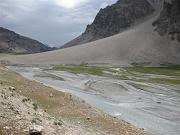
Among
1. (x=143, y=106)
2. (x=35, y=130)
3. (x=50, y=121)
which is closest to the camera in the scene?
(x=35, y=130)

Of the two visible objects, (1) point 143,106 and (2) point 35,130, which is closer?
(2) point 35,130

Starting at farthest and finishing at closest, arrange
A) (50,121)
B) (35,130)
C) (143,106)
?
(143,106)
(50,121)
(35,130)

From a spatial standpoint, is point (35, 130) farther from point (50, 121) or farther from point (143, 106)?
point (143, 106)

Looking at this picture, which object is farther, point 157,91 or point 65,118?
point 157,91

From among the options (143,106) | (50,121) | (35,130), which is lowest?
(143,106)

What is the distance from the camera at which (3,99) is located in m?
Answer: 34.9

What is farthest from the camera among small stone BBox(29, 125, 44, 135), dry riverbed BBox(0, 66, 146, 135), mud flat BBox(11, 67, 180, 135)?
mud flat BBox(11, 67, 180, 135)

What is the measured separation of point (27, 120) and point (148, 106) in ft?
155

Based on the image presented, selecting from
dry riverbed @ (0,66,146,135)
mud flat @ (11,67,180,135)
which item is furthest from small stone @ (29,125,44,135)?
mud flat @ (11,67,180,135)

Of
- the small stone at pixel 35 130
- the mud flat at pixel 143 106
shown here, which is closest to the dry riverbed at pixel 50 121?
the small stone at pixel 35 130

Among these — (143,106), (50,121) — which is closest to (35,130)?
(50,121)

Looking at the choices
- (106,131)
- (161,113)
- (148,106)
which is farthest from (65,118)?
(148,106)

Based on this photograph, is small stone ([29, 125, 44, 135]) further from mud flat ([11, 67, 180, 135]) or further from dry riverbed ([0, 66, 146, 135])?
mud flat ([11, 67, 180, 135])

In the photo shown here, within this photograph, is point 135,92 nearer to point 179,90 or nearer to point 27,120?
point 179,90
